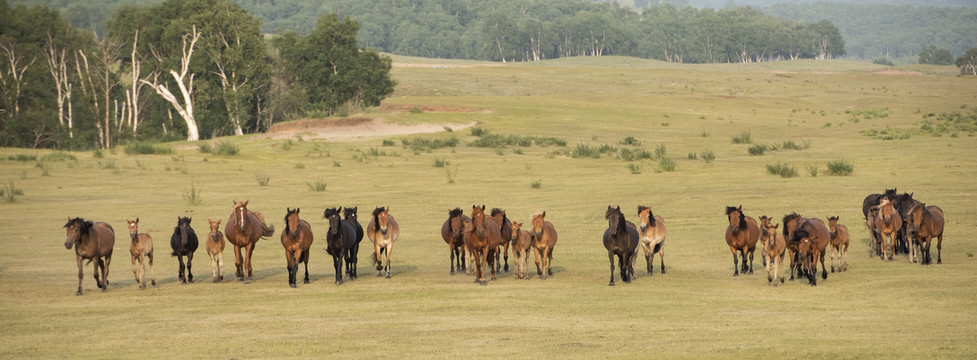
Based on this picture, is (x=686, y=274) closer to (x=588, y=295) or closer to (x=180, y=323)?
(x=588, y=295)

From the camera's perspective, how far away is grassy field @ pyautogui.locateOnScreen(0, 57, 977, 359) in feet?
46.9

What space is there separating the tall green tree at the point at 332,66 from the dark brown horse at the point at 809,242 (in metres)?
65.5

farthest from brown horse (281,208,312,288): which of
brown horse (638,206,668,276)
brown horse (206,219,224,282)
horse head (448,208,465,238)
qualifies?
brown horse (638,206,668,276)

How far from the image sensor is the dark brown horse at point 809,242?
1953 cm

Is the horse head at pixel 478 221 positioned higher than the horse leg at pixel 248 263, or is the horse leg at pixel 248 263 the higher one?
the horse head at pixel 478 221

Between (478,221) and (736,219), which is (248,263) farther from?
(736,219)

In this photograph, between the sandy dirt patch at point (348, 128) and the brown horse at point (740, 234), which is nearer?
the brown horse at point (740, 234)

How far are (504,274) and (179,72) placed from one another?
6499cm

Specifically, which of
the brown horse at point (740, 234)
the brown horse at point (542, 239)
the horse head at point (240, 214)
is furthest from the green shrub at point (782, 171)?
the horse head at point (240, 214)

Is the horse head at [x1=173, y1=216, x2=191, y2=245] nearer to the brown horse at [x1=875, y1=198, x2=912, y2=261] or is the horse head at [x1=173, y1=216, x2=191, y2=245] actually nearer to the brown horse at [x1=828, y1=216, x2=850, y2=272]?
the brown horse at [x1=828, y1=216, x2=850, y2=272]

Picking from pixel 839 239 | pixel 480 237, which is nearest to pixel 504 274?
pixel 480 237

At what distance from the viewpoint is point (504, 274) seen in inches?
891

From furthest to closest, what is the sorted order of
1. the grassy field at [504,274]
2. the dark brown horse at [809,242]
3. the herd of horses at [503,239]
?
the herd of horses at [503,239] → the dark brown horse at [809,242] → the grassy field at [504,274]

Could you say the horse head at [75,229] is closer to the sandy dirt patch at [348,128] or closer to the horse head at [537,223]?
the horse head at [537,223]
